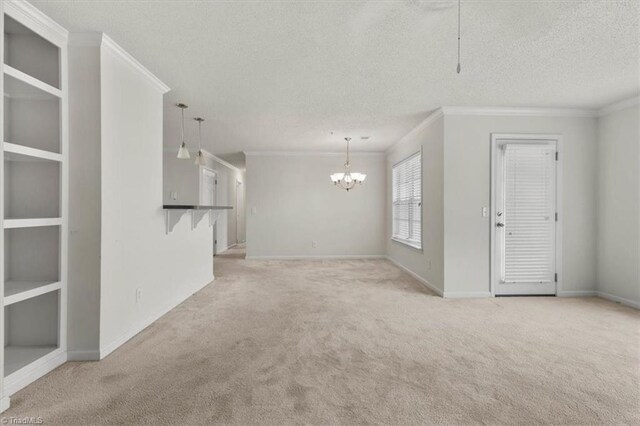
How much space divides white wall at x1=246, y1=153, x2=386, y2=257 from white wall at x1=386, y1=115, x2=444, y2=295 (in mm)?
1723

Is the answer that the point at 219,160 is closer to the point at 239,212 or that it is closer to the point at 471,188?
the point at 239,212

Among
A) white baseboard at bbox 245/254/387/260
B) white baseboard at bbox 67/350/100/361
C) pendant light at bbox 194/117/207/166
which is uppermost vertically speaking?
pendant light at bbox 194/117/207/166

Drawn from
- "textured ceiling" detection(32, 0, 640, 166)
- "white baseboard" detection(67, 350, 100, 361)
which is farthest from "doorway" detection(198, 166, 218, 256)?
"white baseboard" detection(67, 350, 100, 361)

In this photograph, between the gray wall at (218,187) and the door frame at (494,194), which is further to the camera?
the gray wall at (218,187)

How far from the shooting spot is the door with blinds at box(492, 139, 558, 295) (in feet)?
13.3

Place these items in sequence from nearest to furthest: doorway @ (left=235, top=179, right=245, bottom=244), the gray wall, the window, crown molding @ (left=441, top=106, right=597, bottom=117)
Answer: crown molding @ (left=441, top=106, right=597, bottom=117) < the window < the gray wall < doorway @ (left=235, top=179, right=245, bottom=244)

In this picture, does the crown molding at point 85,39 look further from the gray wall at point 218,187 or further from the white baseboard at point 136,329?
the gray wall at point 218,187

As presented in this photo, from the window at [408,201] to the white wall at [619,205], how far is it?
2.31 meters

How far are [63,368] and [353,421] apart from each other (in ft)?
6.87

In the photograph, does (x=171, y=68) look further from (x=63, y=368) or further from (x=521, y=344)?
(x=521, y=344)

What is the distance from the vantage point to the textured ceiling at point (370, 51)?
201cm

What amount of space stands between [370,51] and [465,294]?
10.5 ft

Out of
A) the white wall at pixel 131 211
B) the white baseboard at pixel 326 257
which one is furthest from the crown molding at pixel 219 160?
the white wall at pixel 131 211

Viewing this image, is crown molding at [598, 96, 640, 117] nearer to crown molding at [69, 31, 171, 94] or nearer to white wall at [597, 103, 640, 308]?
white wall at [597, 103, 640, 308]
